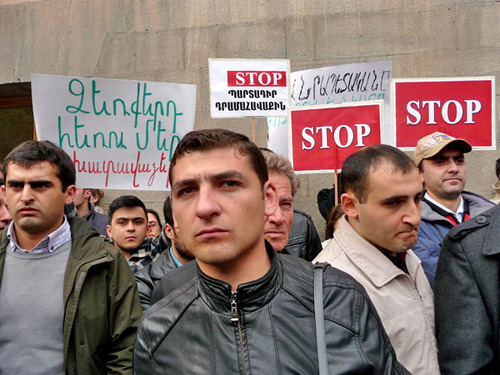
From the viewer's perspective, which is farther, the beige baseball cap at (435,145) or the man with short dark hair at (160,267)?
the beige baseball cap at (435,145)

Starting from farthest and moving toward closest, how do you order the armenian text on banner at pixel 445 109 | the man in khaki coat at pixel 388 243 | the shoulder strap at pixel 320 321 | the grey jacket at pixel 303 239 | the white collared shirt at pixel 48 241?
the armenian text on banner at pixel 445 109
the grey jacket at pixel 303 239
the white collared shirt at pixel 48 241
the man in khaki coat at pixel 388 243
the shoulder strap at pixel 320 321

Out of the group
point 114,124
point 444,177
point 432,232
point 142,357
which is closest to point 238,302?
point 142,357

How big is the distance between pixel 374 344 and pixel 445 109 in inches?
136

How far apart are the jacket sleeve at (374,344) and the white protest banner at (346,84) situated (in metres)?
4.09

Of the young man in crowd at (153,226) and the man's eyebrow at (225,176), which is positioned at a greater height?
the man's eyebrow at (225,176)

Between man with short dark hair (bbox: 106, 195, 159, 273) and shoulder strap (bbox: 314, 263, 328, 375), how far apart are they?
312 centimetres

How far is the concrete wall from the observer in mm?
6664

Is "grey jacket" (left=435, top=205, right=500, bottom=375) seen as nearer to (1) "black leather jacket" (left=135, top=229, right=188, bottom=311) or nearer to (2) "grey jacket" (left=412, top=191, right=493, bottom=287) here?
(2) "grey jacket" (left=412, top=191, right=493, bottom=287)

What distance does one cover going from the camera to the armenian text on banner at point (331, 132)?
15.5 feet

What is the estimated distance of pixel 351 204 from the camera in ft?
7.48

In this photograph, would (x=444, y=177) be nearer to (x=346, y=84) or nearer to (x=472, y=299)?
(x=472, y=299)

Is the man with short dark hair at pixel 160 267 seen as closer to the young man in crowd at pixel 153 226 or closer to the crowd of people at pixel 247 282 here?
the crowd of people at pixel 247 282

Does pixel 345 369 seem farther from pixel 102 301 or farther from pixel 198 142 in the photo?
pixel 102 301

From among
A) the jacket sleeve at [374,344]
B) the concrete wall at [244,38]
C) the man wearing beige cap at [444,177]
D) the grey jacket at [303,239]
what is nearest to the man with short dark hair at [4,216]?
the grey jacket at [303,239]
